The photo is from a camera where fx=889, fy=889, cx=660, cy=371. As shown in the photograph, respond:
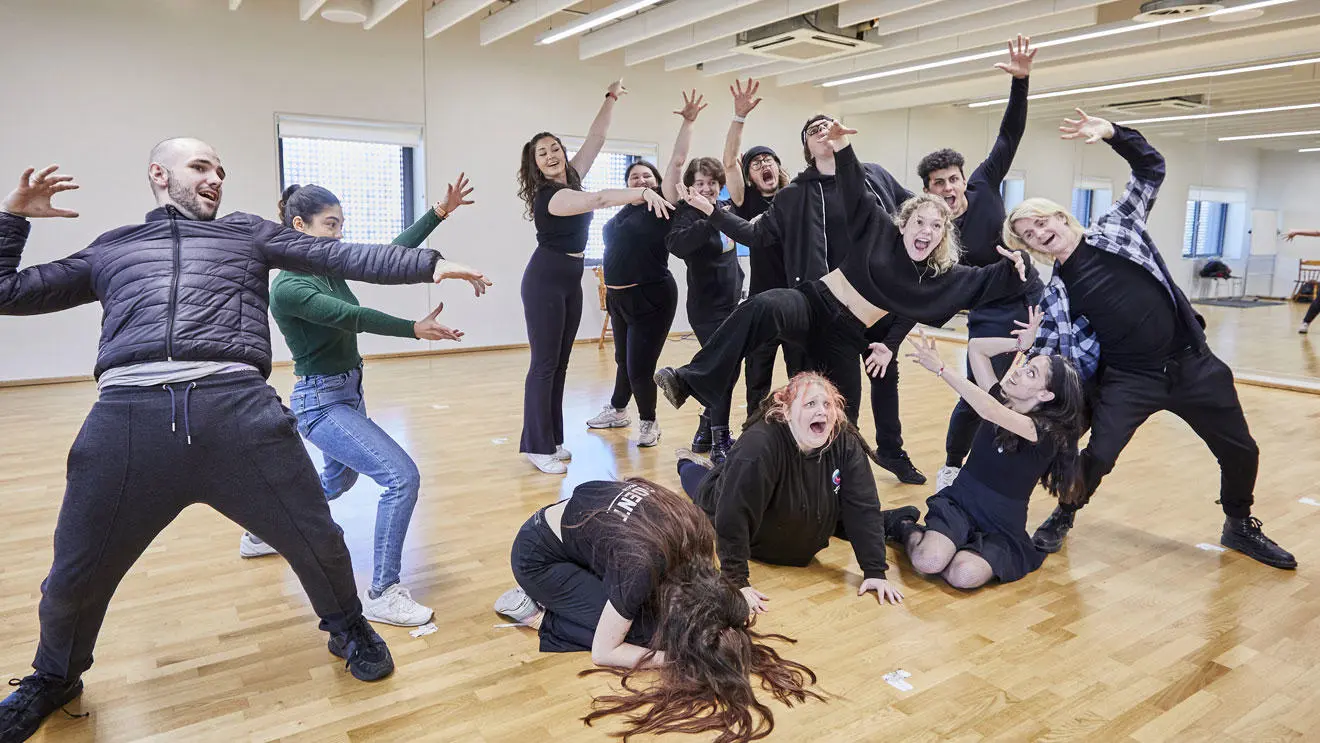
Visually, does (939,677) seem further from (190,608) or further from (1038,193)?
(1038,193)

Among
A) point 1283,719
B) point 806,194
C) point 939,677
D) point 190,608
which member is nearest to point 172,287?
point 190,608

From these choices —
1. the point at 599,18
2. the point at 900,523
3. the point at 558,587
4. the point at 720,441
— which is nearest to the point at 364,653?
the point at 558,587

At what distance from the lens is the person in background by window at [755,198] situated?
3902 mm

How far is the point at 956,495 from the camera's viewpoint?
10.4 feet

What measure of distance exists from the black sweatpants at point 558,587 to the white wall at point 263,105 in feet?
19.0

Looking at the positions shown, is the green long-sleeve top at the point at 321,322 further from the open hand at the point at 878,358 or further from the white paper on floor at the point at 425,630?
the open hand at the point at 878,358

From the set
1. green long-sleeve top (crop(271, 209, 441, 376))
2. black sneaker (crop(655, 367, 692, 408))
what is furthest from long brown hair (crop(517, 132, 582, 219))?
green long-sleeve top (crop(271, 209, 441, 376))

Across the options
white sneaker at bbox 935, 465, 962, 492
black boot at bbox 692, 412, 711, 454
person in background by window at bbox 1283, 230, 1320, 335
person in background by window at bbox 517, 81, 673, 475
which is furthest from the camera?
person in background by window at bbox 1283, 230, 1320, 335

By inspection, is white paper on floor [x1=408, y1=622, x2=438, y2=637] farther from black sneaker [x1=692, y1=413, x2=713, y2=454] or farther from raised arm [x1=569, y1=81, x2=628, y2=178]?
raised arm [x1=569, y1=81, x2=628, y2=178]

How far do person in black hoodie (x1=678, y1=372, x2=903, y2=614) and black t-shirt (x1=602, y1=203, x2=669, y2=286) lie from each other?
166cm

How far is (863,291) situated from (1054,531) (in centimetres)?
115

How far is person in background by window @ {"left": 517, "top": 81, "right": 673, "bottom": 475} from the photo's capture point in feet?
13.1

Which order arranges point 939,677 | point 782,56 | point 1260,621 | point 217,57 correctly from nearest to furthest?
point 939,677
point 1260,621
point 217,57
point 782,56

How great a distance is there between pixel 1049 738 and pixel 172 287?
7.36 feet
